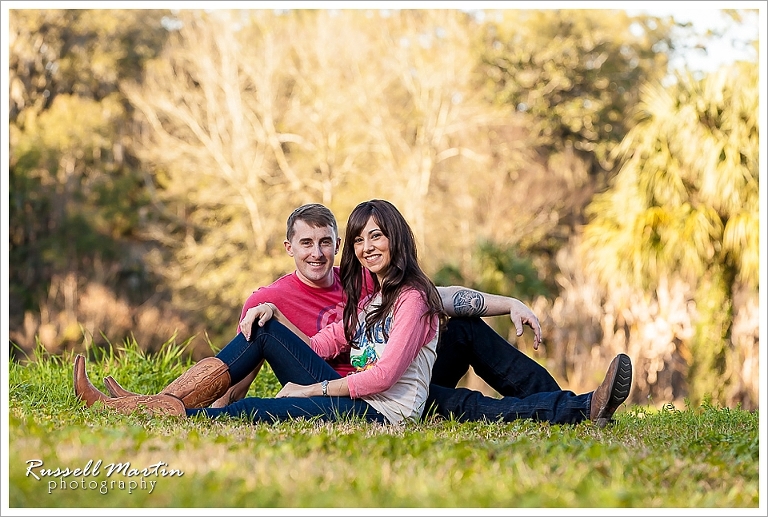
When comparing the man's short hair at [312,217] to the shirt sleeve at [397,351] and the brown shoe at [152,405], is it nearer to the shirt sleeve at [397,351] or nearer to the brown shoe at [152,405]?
the shirt sleeve at [397,351]

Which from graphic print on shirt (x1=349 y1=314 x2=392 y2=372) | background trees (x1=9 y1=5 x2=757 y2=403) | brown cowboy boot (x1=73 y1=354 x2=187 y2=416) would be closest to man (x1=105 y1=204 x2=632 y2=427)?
brown cowboy boot (x1=73 y1=354 x2=187 y2=416)

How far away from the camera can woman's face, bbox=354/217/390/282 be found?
4227 mm

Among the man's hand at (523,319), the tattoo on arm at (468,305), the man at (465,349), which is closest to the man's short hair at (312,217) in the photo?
the man at (465,349)

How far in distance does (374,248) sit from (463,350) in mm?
724

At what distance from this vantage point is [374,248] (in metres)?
4.25

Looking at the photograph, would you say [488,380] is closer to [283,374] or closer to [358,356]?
[358,356]

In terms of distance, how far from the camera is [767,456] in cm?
306

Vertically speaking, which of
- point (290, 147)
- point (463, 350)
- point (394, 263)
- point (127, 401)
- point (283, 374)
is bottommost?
point (127, 401)

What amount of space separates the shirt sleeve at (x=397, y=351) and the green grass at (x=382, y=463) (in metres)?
0.18

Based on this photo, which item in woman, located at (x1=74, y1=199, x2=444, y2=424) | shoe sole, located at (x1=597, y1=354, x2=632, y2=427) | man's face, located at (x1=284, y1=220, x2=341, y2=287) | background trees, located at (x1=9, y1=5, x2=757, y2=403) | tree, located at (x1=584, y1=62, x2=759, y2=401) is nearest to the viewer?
shoe sole, located at (x1=597, y1=354, x2=632, y2=427)

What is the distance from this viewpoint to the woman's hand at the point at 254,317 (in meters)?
4.30

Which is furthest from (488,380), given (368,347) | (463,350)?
(368,347)

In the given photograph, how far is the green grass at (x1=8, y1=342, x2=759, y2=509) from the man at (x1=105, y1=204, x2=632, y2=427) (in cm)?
14

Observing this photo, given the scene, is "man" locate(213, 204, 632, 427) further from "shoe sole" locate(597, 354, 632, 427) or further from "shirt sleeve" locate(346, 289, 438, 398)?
"shirt sleeve" locate(346, 289, 438, 398)
